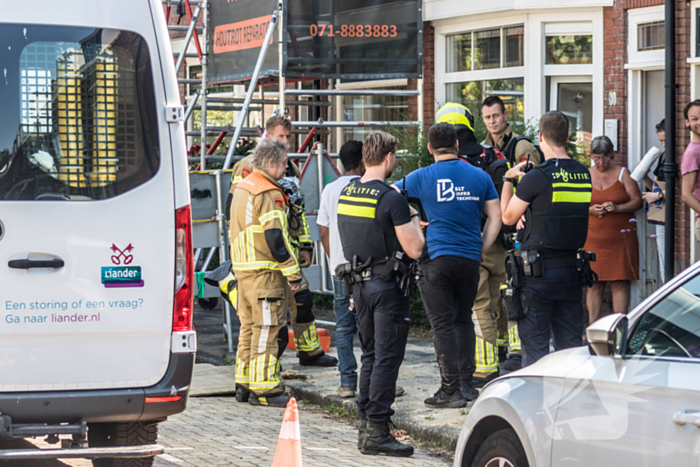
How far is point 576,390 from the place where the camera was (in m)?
3.40

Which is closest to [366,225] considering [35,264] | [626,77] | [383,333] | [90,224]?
[383,333]

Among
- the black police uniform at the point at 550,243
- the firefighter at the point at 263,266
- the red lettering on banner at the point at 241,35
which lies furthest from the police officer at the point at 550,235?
the red lettering on banner at the point at 241,35

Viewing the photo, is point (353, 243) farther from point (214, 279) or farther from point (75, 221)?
point (214, 279)

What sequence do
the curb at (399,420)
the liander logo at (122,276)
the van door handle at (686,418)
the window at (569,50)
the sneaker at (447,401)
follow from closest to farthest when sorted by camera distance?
1. the van door handle at (686,418)
2. the liander logo at (122,276)
3. the curb at (399,420)
4. the sneaker at (447,401)
5. the window at (569,50)

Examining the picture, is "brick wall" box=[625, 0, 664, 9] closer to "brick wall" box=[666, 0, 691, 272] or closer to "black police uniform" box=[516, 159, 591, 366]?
"brick wall" box=[666, 0, 691, 272]

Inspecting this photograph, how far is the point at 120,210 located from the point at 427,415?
2975mm

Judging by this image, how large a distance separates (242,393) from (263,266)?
3.51ft

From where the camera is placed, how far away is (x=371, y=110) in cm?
1330

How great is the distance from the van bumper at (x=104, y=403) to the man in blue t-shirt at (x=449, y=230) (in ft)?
7.35

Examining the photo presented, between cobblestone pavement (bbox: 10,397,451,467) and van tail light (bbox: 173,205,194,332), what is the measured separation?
4.32 feet

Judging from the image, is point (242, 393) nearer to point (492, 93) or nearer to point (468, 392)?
point (468, 392)

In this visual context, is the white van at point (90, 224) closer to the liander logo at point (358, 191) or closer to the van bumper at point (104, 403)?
the van bumper at point (104, 403)

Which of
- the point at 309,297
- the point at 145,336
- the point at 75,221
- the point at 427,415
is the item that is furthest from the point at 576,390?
the point at 309,297

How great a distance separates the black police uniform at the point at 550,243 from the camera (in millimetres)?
5707
